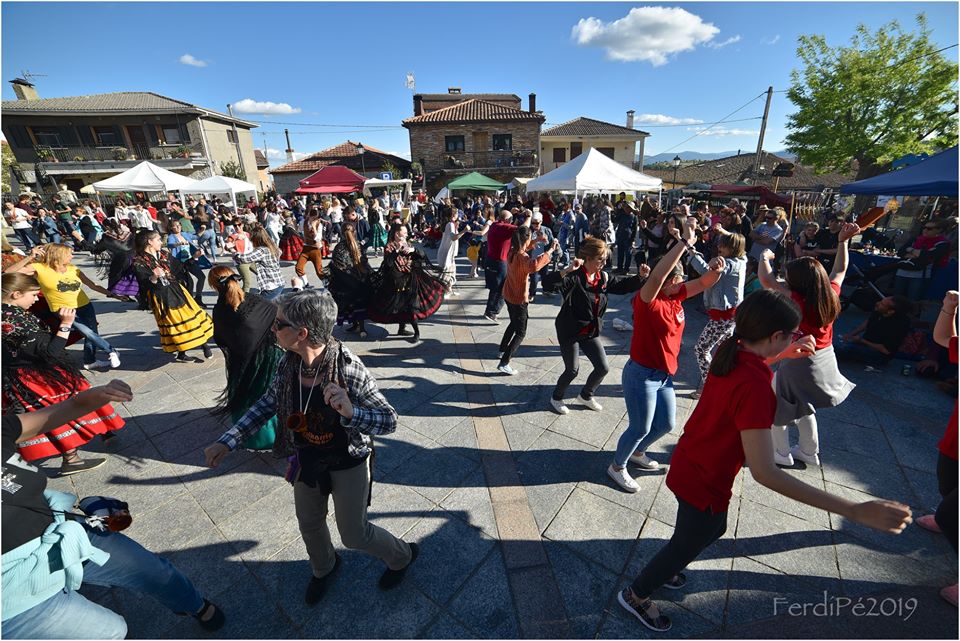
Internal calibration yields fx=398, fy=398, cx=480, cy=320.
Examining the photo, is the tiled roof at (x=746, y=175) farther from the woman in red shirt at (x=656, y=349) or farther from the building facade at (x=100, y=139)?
the building facade at (x=100, y=139)

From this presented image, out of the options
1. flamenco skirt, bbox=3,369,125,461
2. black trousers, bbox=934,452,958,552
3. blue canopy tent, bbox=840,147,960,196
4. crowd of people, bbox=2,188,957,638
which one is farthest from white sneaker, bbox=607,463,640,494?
blue canopy tent, bbox=840,147,960,196

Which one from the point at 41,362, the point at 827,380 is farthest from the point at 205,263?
the point at 827,380

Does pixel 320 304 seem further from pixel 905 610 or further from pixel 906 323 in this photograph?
pixel 906 323

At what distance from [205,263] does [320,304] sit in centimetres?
1101

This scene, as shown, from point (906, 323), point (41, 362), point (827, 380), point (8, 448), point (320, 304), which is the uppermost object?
point (320, 304)

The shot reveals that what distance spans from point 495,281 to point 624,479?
4460mm

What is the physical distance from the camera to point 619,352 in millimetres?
5824

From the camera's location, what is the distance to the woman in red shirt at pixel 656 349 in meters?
2.91

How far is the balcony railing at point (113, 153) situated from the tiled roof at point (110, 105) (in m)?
2.18

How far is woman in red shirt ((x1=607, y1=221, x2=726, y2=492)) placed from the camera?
114 inches

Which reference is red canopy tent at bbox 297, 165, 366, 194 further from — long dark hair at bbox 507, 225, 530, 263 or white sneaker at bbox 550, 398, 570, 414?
white sneaker at bbox 550, 398, 570, 414

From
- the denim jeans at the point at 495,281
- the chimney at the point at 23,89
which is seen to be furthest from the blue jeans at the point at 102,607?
the chimney at the point at 23,89

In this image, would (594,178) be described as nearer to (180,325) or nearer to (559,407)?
(559,407)

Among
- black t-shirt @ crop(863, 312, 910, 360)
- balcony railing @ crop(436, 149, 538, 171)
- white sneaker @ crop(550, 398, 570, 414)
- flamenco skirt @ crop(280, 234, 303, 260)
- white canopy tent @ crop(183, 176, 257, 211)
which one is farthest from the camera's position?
balcony railing @ crop(436, 149, 538, 171)
